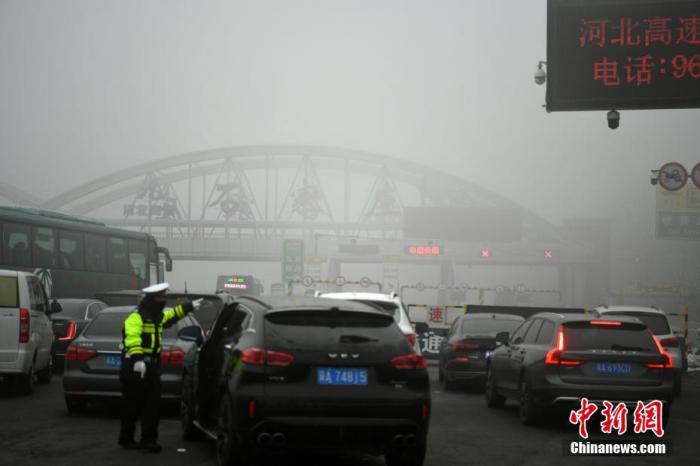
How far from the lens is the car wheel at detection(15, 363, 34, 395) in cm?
1620

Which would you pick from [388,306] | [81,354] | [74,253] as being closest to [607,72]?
[388,306]

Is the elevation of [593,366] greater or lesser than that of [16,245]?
lesser

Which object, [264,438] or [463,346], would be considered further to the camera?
[463,346]

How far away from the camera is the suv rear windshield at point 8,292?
625 inches

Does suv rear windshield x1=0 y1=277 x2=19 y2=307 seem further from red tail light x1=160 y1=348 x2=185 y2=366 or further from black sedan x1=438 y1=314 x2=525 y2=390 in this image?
black sedan x1=438 y1=314 x2=525 y2=390

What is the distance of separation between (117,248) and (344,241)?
6511 cm

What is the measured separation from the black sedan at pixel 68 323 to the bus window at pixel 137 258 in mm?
11059

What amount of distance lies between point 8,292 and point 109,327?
2.62 m

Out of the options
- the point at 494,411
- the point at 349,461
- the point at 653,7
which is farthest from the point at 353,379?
the point at 653,7

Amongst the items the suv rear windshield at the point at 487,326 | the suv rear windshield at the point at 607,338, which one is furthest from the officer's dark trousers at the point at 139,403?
the suv rear windshield at the point at 487,326

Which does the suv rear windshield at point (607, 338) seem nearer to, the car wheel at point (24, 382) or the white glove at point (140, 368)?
the white glove at point (140, 368)

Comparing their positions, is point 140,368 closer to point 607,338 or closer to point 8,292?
point 607,338

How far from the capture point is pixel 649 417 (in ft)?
41.4

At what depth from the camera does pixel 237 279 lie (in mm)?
67250
